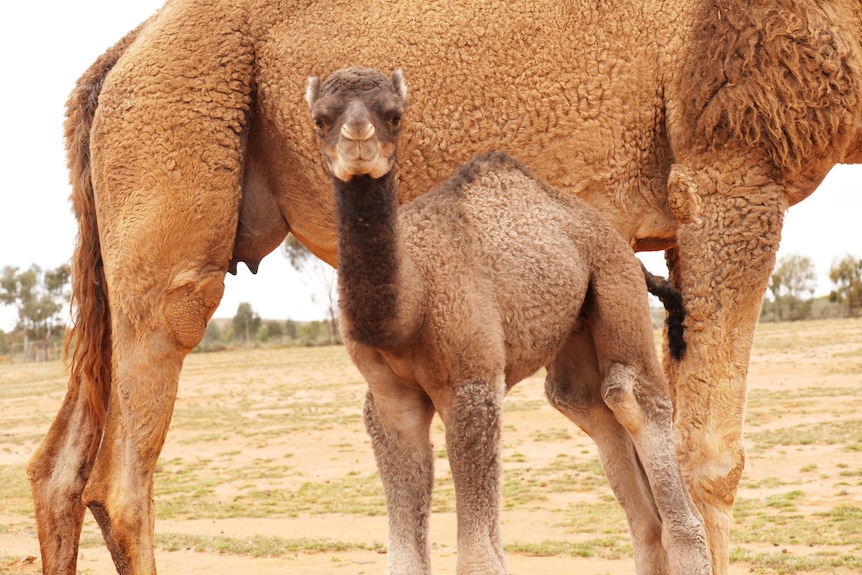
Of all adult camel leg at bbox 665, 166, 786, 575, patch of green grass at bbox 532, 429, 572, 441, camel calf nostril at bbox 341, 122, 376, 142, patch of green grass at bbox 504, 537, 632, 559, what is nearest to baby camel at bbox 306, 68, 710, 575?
camel calf nostril at bbox 341, 122, 376, 142

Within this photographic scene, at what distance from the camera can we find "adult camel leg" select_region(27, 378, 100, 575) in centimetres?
700

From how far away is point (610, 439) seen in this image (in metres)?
5.70

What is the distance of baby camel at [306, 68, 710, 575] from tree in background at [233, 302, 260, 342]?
58.5 metres

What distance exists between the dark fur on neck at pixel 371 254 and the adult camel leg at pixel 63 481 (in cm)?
338

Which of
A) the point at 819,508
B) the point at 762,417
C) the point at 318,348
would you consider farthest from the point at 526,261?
the point at 318,348

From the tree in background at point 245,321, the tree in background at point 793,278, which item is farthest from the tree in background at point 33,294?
the tree in background at point 793,278

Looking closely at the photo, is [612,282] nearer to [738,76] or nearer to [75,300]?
[738,76]

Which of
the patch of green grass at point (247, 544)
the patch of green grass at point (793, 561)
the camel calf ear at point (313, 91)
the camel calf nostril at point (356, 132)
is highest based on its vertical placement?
the camel calf ear at point (313, 91)

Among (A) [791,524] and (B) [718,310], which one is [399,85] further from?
(A) [791,524]

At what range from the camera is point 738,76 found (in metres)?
6.42

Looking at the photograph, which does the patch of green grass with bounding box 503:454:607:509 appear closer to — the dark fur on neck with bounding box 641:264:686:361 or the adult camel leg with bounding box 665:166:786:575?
the dark fur on neck with bounding box 641:264:686:361

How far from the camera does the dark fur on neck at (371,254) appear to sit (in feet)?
14.3

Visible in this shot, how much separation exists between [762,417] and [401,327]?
1746 cm

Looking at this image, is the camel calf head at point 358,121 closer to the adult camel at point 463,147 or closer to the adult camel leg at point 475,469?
the adult camel leg at point 475,469
